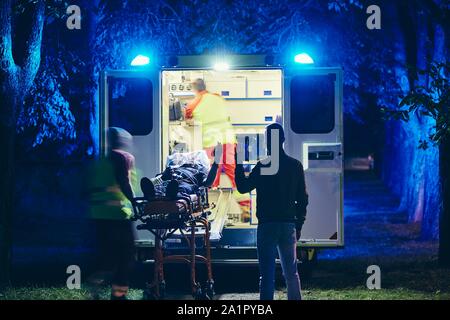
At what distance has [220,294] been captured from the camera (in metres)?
9.62

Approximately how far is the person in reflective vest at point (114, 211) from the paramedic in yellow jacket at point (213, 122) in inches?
161

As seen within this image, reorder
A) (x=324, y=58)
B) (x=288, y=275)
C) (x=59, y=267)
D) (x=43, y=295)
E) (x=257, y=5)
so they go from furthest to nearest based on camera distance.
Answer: (x=324, y=58)
(x=257, y=5)
(x=59, y=267)
(x=43, y=295)
(x=288, y=275)

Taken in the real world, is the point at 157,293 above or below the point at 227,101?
below

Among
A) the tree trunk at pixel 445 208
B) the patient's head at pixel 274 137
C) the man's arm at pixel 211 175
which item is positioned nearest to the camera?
the patient's head at pixel 274 137

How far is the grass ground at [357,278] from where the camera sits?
944 centimetres

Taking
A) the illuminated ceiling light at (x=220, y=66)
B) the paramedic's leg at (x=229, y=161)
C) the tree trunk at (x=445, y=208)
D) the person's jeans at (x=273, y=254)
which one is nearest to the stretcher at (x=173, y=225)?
the person's jeans at (x=273, y=254)

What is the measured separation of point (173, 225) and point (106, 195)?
34.1 inches

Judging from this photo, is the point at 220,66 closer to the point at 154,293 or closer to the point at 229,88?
the point at 154,293

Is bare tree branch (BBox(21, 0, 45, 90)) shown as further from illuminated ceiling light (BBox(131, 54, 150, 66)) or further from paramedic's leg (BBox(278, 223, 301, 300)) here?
paramedic's leg (BBox(278, 223, 301, 300))

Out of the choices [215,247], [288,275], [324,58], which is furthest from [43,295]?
[324,58]

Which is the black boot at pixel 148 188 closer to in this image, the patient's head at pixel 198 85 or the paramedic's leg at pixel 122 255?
the paramedic's leg at pixel 122 255

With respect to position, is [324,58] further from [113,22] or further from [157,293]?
[157,293]
